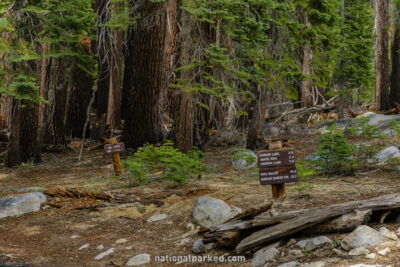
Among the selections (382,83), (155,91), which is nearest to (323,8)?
(155,91)

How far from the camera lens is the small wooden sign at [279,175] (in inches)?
240

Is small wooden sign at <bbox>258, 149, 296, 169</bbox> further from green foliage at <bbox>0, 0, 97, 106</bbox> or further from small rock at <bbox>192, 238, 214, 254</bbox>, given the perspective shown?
green foliage at <bbox>0, 0, 97, 106</bbox>

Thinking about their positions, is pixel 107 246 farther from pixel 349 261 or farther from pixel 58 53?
pixel 58 53

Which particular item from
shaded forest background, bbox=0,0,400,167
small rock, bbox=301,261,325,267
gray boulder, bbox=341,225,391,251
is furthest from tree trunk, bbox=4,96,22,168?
gray boulder, bbox=341,225,391,251

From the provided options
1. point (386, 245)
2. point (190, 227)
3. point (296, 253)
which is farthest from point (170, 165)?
point (386, 245)

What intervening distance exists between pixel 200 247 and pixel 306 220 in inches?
55.4

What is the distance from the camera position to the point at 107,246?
593cm

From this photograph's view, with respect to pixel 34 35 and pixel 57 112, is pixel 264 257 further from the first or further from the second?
pixel 57 112

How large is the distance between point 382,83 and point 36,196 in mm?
14588

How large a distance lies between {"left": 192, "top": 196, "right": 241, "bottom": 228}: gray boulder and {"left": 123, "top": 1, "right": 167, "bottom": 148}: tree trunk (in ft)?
21.6

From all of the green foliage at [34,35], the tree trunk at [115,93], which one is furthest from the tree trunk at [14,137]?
the tree trunk at [115,93]

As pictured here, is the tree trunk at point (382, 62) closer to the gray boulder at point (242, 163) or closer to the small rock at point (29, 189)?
the gray boulder at point (242, 163)

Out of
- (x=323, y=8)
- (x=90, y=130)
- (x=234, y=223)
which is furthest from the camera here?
(x=90, y=130)

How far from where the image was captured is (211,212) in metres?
5.98
